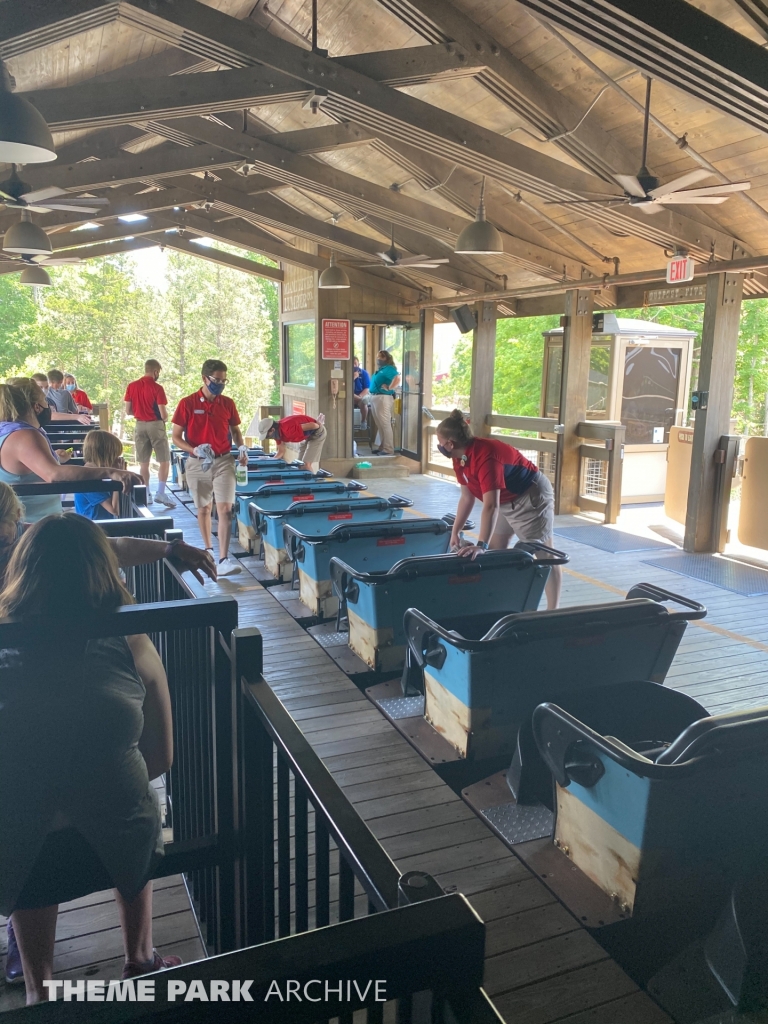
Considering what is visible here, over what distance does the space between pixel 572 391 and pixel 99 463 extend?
21.4 ft

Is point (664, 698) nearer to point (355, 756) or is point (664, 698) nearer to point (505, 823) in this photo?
point (505, 823)

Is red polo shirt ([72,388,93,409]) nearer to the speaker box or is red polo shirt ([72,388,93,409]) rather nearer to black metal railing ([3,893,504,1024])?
the speaker box

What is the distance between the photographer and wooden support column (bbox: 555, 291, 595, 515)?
927 cm

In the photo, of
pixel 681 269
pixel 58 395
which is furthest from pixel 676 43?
pixel 58 395

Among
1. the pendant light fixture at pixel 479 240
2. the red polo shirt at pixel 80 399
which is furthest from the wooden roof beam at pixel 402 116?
the red polo shirt at pixel 80 399

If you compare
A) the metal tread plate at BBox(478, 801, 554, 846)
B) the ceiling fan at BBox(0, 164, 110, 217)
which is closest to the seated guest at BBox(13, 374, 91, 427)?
the ceiling fan at BBox(0, 164, 110, 217)

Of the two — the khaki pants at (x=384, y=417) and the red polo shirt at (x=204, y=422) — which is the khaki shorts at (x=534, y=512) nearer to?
the red polo shirt at (x=204, y=422)

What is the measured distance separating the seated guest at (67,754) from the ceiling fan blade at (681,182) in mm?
4351

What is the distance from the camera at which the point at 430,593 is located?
4.32m

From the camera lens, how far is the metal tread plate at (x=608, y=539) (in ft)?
26.1

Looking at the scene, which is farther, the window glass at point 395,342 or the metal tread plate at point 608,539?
the window glass at point 395,342

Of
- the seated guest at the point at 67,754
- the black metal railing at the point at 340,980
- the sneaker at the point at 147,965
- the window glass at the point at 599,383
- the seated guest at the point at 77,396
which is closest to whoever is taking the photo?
the black metal railing at the point at 340,980

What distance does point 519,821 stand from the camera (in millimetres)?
2992

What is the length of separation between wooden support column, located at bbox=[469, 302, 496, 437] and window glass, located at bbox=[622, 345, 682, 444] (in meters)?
1.94
